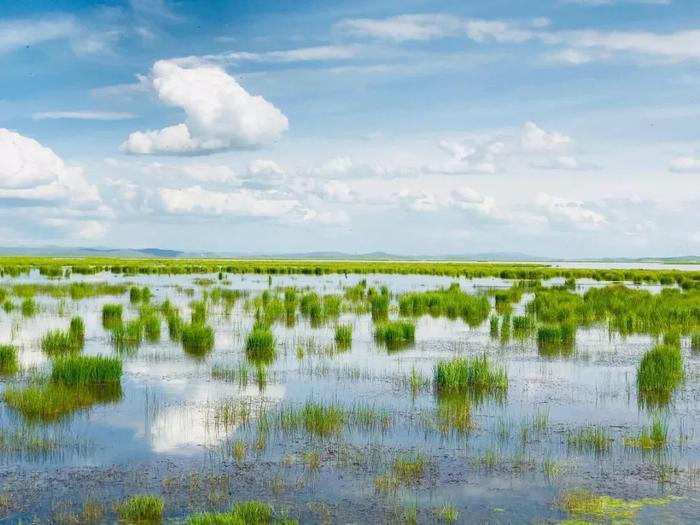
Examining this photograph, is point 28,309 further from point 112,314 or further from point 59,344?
point 59,344

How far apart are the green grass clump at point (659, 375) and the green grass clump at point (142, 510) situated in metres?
10.8

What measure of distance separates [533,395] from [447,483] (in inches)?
255

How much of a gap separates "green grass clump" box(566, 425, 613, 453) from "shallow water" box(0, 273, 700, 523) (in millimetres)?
161

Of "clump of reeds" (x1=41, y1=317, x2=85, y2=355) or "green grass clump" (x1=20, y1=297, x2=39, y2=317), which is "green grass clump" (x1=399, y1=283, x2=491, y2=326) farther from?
"green grass clump" (x1=20, y1=297, x2=39, y2=317)

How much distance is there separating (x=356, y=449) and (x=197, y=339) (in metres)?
11.9

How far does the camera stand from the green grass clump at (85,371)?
1620cm

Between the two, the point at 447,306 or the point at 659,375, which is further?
the point at 447,306

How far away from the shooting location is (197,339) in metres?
22.6

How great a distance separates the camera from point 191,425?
13.1 meters

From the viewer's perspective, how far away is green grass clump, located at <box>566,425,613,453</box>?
39.6 ft

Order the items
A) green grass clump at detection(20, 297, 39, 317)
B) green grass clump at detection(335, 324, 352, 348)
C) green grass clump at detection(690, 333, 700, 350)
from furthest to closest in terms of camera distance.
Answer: green grass clump at detection(20, 297, 39, 317), green grass clump at detection(335, 324, 352, 348), green grass clump at detection(690, 333, 700, 350)

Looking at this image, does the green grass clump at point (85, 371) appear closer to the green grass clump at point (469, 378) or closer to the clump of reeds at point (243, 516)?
the green grass clump at point (469, 378)

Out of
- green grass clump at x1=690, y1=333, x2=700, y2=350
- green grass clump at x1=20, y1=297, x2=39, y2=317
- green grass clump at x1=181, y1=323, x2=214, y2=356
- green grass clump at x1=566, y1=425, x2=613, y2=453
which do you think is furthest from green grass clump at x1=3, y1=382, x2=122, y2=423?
green grass clump at x1=690, y1=333, x2=700, y2=350

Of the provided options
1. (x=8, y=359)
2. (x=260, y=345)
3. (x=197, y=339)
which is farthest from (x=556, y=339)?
(x=8, y=359)
